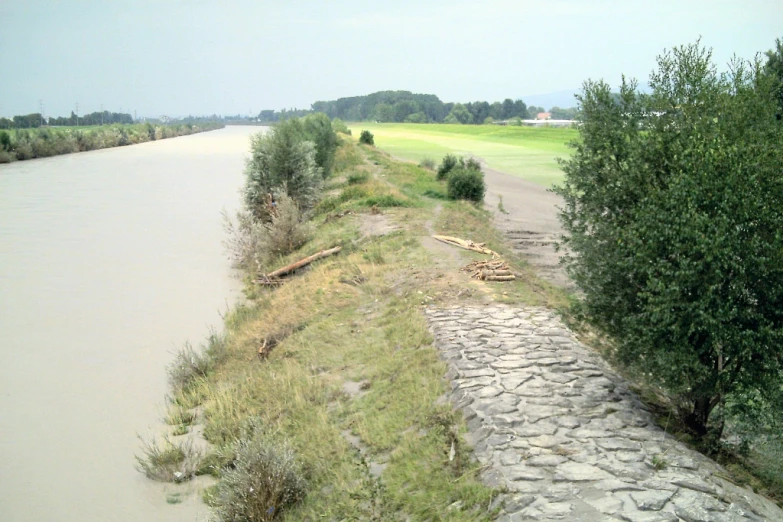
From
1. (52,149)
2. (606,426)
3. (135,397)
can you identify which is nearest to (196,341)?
(135,397)

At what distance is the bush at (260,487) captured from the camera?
294 inches

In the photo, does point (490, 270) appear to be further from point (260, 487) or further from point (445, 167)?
point (445, 167)

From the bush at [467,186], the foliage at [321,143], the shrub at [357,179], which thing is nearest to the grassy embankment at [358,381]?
the bush at [467,186]

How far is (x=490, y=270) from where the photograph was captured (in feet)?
42.6

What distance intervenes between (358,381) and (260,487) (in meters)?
3.00

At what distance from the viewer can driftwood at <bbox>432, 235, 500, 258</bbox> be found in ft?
50.1

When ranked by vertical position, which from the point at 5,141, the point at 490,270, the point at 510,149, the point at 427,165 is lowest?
the point at 510,149

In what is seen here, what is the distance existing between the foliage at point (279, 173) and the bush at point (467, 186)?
224 inches

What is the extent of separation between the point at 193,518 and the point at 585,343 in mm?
5835

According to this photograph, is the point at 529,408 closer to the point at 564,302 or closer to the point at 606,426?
the point at 606,426

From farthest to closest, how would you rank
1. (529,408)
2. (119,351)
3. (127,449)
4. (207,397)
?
1. (119,351)
2. (207,397)
3. (127,449)
4. (529,408)

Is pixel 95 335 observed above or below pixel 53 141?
below

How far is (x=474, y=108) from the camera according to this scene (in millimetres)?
142250

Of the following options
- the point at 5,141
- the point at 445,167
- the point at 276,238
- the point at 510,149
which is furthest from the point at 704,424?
the point at 5,141
